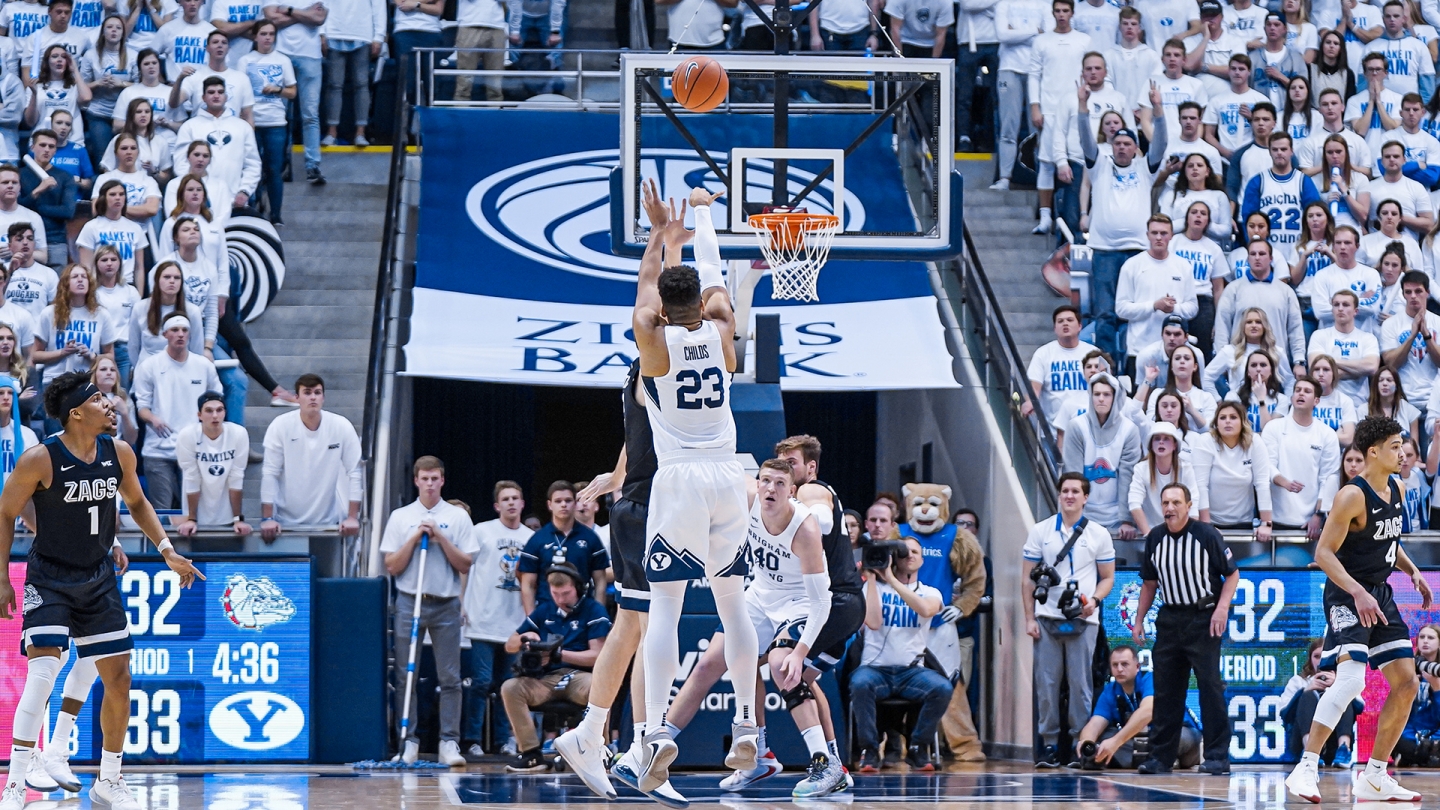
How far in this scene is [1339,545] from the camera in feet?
36.1

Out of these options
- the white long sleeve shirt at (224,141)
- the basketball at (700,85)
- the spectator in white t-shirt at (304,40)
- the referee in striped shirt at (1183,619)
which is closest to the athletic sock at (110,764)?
the basketball at (700,85)

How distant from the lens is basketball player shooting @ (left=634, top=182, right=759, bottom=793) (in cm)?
882

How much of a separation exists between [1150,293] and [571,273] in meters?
5.58

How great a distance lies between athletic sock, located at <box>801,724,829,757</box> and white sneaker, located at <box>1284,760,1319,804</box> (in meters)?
2.85

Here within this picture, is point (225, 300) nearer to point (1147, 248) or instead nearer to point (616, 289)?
point (616, 289)

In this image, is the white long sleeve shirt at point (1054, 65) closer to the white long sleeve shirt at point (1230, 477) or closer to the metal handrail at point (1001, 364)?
the metal handrail at point (1001, 364)

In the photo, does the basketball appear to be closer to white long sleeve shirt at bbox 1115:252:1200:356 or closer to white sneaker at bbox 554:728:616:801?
white sneaker at bbox 554:728:616:801

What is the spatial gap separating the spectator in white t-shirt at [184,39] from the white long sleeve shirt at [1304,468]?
11.3 m

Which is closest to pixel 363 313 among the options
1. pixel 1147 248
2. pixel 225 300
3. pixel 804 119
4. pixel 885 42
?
pixel 225 300

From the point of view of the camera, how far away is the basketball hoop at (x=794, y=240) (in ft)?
42.1

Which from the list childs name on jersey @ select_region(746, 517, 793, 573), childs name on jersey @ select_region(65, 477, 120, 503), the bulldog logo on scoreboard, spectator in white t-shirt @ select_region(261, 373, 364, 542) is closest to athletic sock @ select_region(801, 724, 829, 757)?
childs name on jersey @ select_region(746, 517, 793, 573)

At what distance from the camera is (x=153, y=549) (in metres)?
13.8

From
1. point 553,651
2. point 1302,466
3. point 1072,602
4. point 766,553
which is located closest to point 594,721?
point 766,553

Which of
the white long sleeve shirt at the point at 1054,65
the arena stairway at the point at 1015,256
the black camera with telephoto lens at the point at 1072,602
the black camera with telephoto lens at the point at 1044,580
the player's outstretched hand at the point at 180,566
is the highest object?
the white long sleeve shirt at the point at 1054,65
